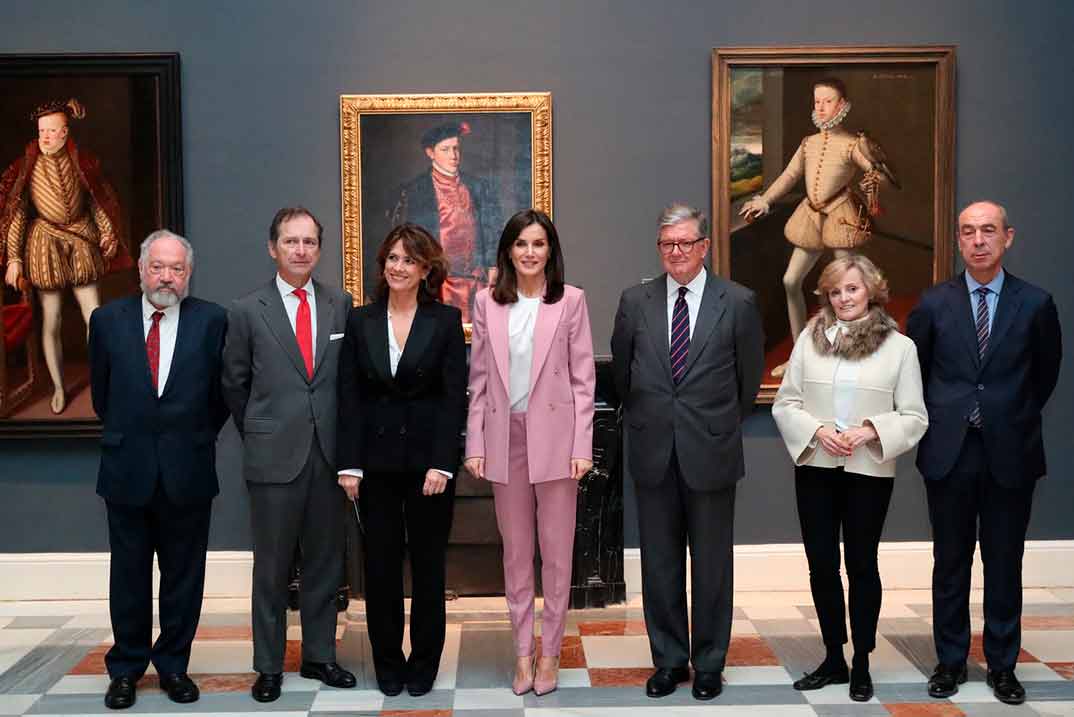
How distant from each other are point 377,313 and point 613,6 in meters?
2.18

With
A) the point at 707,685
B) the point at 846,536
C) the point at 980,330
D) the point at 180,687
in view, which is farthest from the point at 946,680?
the point at 180,687

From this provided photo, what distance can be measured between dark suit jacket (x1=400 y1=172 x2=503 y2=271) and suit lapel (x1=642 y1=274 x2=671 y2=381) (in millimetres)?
1382

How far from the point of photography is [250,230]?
5176 mm

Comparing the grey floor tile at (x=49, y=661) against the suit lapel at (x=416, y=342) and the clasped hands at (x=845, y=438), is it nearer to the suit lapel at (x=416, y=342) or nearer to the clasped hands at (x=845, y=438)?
the suit lapel at (x=416, y=342)

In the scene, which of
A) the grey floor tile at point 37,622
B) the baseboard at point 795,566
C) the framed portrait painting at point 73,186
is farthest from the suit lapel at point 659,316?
the grey floor tile at point 37,622

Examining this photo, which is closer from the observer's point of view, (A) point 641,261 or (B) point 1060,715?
(B) point 1060,715

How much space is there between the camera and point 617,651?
4367mm

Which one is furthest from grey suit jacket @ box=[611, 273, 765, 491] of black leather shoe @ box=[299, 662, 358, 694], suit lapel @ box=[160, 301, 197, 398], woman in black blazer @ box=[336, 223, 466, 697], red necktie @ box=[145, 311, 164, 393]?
red necktie @ box=[145, 311, 164, 393]

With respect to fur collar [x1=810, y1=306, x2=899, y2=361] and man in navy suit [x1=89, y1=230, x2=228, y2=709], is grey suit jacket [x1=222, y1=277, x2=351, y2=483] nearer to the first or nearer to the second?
man in navy suit [x1=89, y1=230, x2=228, y2=709]

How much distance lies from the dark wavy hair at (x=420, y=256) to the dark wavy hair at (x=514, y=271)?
205mm

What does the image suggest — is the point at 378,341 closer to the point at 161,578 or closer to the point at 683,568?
the point at 161,578

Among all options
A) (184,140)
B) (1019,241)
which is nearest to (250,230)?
(184,140)

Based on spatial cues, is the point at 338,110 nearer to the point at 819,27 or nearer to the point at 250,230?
the point at 250,230

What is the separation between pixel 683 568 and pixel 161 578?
177cm
